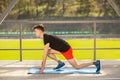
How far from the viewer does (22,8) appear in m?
35.5

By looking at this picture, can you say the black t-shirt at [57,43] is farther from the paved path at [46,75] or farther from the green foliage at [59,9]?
the green foliage at [59,9]

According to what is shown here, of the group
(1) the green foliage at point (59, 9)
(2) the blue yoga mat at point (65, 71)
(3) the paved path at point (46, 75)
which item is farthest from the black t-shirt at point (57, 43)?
(1) the green foliage at point (59, 9)

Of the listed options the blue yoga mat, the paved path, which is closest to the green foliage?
the paved path

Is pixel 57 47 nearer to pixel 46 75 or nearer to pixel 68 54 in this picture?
pixel 68 54

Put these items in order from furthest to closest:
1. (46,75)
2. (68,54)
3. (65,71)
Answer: (65,71) < (68,54) < (46,75)

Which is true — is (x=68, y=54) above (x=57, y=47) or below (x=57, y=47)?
below

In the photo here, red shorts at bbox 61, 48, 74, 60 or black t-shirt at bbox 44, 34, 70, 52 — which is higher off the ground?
black t-shirt at bbox 44, 34, 70, 52

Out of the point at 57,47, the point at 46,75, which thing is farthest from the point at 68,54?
the point at 46,75

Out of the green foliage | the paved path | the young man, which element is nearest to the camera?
the paved path

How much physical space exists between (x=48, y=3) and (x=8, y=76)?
1178 inches

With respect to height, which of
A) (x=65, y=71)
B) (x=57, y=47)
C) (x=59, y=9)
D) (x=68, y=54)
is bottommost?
(x=65, y=71)

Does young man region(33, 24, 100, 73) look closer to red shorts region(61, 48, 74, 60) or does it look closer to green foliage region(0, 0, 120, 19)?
red shorts region(61, 48, 74, 60)

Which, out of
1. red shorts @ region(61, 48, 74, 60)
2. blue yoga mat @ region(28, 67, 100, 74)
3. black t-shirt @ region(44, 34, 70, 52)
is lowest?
blue yoga mat @ region(28, 67, 100, 74)

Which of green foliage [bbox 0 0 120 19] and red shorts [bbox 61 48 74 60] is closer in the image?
red shorts [bbox 61 48 74 60]
